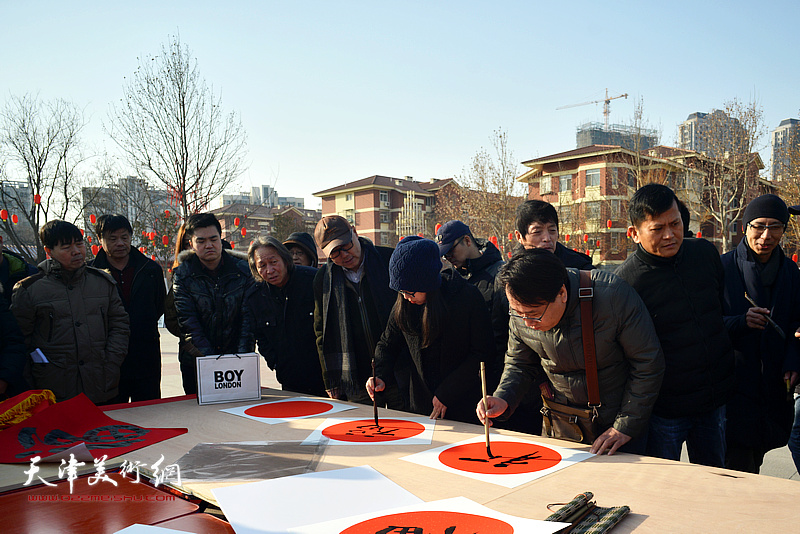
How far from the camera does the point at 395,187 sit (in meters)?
45.2

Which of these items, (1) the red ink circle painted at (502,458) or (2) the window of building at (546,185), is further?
(2) the window of building at (546,185)

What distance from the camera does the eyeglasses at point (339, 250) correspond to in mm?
2674

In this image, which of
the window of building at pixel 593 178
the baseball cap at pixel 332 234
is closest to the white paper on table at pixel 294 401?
the baseball cap at pixel 332 234

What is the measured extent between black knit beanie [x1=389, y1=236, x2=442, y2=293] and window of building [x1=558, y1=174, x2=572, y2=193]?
2995 cm

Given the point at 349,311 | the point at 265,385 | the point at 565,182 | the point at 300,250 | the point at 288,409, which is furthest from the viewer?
the point at 565,182

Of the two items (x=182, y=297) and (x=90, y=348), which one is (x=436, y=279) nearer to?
(x=182, y=297)

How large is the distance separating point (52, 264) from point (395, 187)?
4298 cm

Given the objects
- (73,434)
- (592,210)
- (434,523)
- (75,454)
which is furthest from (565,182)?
(434,523)

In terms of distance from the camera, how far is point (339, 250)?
2682mm

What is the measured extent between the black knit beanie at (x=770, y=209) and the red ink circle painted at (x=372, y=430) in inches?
75.7

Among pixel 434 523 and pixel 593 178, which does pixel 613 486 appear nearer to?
pixel 434 523

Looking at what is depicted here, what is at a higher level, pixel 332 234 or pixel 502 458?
pixel 332 234

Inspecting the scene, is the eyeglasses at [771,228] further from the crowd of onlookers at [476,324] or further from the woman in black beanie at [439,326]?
the woman in black beanie at [439,326]

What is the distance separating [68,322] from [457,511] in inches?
98.2
